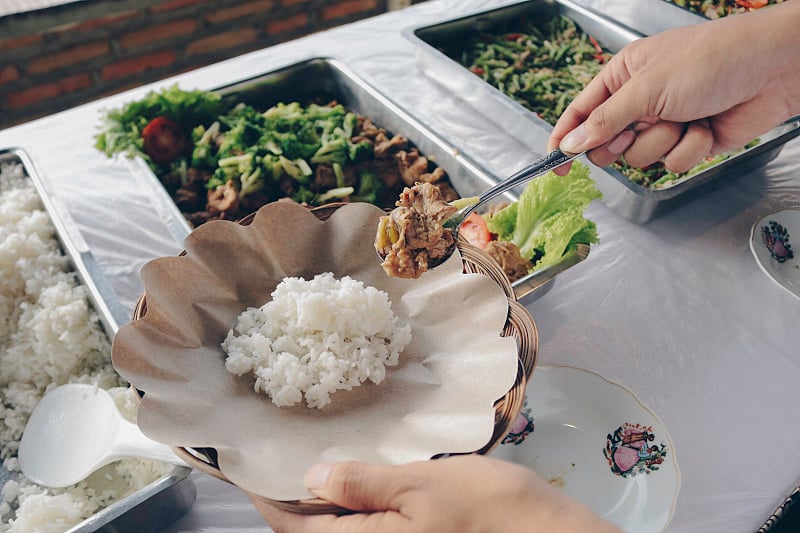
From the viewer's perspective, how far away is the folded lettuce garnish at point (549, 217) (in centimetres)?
163

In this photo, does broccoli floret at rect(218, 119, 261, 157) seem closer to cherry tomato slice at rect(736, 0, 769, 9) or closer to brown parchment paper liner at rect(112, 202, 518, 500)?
brown parchment paper liner at rect(112, 202, 518, 500)

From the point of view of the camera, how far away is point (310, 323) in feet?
4.20

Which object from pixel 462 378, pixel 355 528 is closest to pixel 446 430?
pixel 462 378

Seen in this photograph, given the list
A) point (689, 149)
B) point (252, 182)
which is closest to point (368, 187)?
point (252, 182)

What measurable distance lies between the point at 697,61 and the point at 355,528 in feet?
4.55

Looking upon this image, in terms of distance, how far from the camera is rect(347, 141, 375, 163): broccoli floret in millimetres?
2102

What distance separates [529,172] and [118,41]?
3635mm

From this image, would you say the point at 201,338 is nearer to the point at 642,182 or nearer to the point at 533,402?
the point at 533,402

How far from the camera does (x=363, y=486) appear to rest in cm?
93

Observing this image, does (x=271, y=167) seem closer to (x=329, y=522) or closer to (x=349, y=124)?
(x=349, y=124)

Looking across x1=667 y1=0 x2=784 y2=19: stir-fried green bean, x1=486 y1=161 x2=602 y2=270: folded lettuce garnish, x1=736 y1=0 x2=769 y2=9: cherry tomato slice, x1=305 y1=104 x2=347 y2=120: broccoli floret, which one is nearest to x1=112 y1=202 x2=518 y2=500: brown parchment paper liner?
x1=486 y1=161 x2=602 y2=270: folded lettuce garnish

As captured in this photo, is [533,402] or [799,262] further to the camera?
[799,262]

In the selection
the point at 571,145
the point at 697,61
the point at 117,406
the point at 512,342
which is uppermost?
the point at 697,61

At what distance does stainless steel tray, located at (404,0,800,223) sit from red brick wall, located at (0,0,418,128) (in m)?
2.24
